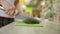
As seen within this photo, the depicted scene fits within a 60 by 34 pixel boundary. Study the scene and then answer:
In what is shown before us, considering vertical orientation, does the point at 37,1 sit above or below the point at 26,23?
above

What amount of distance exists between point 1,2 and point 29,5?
0.84ft

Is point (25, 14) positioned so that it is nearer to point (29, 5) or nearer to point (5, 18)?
point (29, 5)

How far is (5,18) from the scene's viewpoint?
662 mm

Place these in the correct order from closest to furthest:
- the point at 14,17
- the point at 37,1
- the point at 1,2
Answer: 1. the point at 1,2
2. the point at 14,17
3. the point at 37,1

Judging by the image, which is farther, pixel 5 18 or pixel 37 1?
pixel 37 1

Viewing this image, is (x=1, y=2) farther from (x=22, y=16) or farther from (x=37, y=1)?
(x=37, y=1)

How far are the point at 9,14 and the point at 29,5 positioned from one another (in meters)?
0.20

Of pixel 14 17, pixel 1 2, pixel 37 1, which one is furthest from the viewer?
pixel 37 1

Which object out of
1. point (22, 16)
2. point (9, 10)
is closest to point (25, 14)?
point (22, 16)

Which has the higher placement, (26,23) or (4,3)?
(4,3)

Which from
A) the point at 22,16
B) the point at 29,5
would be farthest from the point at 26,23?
the point at 29,5

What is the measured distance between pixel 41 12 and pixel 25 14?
0.47 ft

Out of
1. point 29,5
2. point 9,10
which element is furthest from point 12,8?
point 29,5

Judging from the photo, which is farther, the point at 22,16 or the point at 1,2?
the point at 22,16
